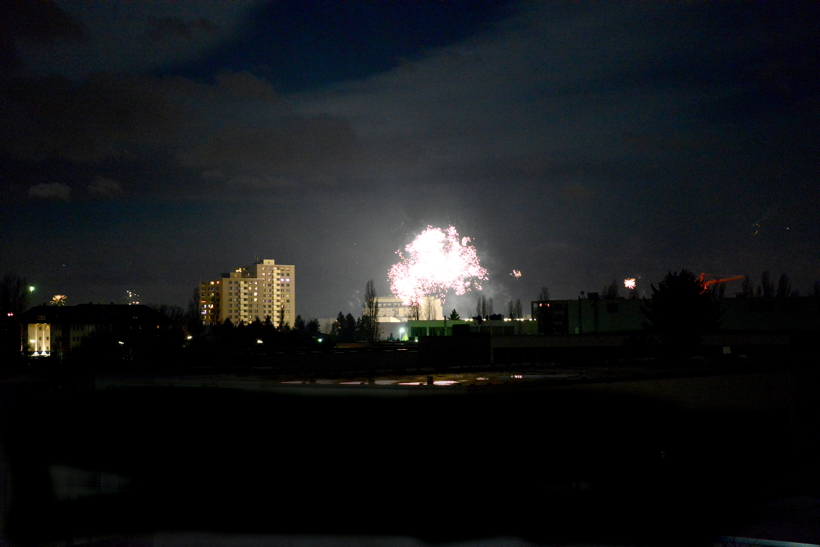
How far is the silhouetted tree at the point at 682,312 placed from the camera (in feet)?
226

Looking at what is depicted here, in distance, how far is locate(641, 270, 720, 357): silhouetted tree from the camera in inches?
2713

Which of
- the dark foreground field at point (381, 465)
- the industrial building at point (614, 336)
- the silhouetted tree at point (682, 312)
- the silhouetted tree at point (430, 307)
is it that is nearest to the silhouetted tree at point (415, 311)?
the silhouetted tree at point (430, 307)

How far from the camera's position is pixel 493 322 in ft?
394

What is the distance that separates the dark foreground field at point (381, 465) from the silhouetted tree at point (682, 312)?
3514 cm

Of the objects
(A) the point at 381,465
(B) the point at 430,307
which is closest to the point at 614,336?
(A) the point at 381,465

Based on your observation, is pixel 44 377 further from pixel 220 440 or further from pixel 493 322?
pixel 493 322

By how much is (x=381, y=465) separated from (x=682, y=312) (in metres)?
54.4

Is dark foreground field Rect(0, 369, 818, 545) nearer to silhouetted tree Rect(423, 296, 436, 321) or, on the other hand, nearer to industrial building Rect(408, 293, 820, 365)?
industrial building Rect(408, 293, 820, 365)

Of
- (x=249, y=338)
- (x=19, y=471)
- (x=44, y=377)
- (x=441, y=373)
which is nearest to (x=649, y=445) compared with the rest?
(x=441, y=373)

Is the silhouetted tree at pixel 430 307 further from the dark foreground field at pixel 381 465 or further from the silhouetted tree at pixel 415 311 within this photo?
the dark foreground field at pixel 381 465

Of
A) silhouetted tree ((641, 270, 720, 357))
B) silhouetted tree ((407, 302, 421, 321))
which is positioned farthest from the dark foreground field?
silhouetted tree ((407, 302, 421, 321))

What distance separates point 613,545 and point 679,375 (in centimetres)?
1544

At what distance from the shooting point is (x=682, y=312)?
71.9 metres

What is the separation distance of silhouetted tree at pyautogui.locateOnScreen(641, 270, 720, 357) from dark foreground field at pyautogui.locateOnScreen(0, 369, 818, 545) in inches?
1383
